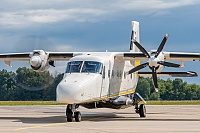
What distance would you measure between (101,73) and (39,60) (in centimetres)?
444

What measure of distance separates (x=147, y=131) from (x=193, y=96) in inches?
4157

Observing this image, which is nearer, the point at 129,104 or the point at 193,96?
the point at 129,104

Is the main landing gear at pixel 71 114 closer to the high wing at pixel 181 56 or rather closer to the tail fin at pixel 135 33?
the high wing at pixel 181 56

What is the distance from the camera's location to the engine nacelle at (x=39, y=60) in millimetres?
27859

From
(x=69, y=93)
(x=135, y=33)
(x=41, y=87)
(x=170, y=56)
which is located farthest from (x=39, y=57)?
(x=41, y=87)

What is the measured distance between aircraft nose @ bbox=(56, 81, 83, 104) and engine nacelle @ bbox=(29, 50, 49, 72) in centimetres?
579

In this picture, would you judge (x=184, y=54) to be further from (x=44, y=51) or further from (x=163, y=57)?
(x=44, y=51)

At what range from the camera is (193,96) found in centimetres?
12162

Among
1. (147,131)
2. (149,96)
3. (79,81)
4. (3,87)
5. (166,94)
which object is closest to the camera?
(147,131)

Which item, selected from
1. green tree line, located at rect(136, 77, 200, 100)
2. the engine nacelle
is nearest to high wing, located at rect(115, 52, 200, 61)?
the engine nacelle

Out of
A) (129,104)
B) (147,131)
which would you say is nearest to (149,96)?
(129,104)

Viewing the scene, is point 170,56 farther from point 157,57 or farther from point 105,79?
point 105,79

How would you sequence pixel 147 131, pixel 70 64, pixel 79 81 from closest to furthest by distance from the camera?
pixel 147 131, pixel 79 81, pixel 70 64

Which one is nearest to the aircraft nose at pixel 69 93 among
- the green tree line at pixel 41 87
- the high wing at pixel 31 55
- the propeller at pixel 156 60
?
the propeller at pixel 156 60
